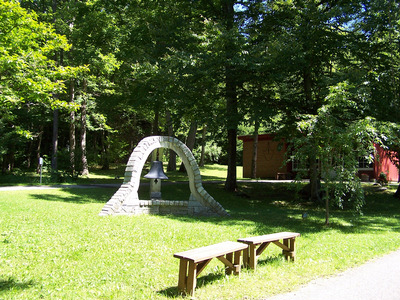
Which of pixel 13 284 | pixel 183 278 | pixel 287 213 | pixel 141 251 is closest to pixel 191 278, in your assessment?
pixel 183 278

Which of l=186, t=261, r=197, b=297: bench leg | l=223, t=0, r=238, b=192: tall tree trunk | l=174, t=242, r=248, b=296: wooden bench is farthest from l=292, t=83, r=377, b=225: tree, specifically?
l=186, t=261, r=197, b=297: bench leg

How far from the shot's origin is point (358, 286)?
499cm

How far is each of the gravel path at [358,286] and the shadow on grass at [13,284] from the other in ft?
10.6

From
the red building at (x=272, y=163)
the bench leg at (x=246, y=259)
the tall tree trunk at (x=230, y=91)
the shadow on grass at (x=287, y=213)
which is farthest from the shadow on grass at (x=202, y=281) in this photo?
the red building at (x=272, y=163)

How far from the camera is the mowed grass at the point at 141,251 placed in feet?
15.0

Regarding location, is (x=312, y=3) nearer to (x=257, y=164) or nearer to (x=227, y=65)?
(x=227, y=65)

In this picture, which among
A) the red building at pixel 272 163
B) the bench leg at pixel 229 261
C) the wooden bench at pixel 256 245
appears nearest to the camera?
the bench leg at pixel 229 261

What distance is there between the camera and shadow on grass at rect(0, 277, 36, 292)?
4.39 meters

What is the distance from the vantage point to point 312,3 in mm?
14477

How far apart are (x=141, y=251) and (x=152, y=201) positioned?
5090mm

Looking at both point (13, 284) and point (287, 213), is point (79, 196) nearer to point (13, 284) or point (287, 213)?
point (287, 213)

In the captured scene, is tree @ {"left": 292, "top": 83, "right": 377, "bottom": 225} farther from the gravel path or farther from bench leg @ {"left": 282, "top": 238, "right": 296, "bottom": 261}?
bench leg @ {"left": 282, "top": 238, "right": 296, "bottom": 261}

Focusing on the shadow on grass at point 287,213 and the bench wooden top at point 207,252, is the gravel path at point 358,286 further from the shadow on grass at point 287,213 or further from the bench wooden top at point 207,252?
the shadow on grass at point 287,213

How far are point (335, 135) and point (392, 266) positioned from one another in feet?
14.3
